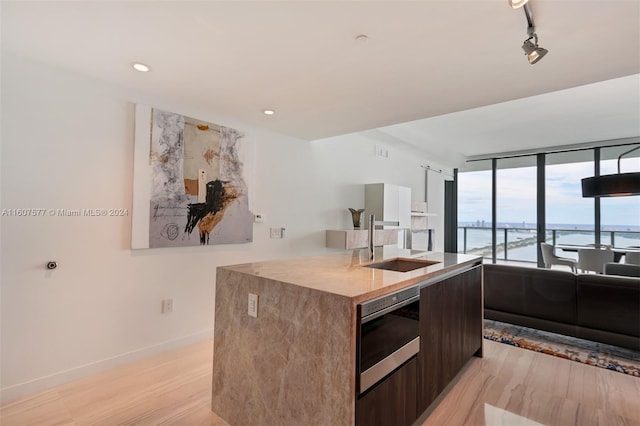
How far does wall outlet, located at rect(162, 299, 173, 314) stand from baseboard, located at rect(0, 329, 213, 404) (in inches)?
11.3

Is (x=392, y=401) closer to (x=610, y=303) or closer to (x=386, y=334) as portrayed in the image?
(x=386, y=334)

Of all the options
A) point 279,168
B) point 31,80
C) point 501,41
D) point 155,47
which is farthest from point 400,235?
point 31,80

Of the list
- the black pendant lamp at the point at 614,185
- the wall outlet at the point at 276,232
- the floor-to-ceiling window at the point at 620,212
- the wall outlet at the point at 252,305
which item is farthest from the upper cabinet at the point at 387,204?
the floor-to-ceiling window at the point at 620,212

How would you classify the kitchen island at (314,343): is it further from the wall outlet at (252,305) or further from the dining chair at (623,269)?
the dining chair at (623,269)

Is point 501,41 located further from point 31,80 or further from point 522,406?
point 31,80

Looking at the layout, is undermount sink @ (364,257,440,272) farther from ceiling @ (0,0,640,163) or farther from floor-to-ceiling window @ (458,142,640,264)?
floor-to-ceiling window @ (458,142,640,264)

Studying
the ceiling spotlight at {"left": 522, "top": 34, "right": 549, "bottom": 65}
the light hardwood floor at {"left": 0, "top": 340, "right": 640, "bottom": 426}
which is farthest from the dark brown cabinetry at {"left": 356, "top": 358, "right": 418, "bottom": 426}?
the ceiling spotlight at {"left": 522, "top": 34, "right": 549, "bottom": 65}

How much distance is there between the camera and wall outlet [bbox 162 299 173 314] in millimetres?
2868

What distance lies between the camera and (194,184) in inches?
118

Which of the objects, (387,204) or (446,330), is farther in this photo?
(387,204)

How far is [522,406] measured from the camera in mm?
2062

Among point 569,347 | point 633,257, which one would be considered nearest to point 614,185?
point 633,257

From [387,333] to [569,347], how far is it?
270 cm

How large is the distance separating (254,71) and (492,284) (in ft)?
10.9
